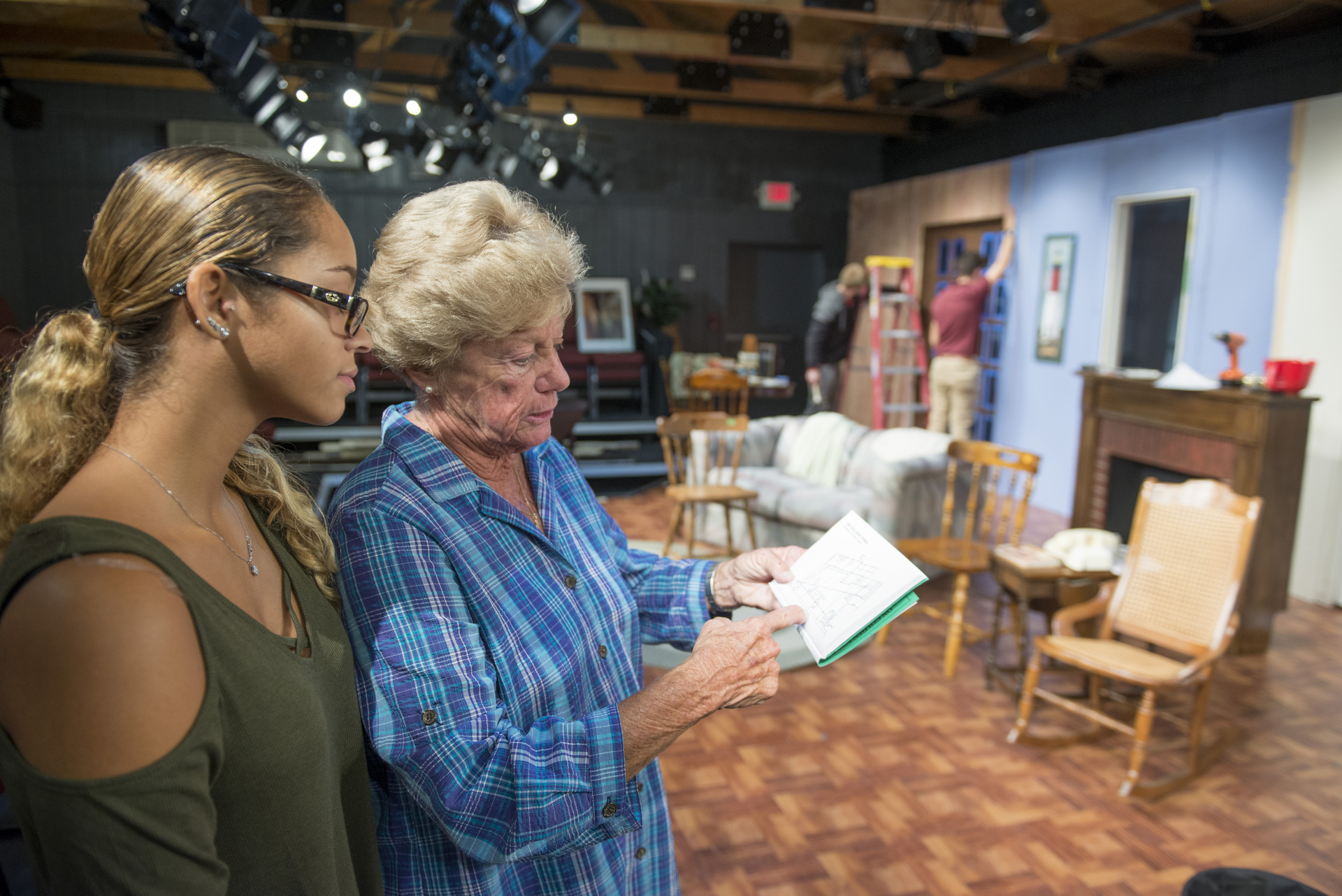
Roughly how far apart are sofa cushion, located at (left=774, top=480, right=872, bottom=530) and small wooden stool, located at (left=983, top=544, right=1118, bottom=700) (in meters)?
1.26

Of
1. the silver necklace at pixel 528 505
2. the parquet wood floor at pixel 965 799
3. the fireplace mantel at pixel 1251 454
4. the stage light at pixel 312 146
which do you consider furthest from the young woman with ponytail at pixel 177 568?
the stage light at pixel 312 146

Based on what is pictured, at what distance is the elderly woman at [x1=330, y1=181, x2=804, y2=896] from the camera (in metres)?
1.01

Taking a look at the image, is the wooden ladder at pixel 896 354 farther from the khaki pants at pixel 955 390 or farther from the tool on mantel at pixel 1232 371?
the tool on mantel at pixel 1232 371

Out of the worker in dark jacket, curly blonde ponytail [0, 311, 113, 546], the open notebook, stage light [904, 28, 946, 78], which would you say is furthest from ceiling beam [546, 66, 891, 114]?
curly blonde ponytail [0, 311, 113, 546]

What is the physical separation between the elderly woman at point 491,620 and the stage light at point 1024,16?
16.9 feet

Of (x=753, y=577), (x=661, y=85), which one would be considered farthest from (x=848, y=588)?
(x=661, y=85)

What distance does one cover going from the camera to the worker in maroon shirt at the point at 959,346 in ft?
24.0

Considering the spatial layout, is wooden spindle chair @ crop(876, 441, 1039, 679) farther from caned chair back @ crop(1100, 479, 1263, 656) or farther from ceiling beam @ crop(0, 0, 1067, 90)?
ceiling beam @ crop(0, 0, 1067, 90)

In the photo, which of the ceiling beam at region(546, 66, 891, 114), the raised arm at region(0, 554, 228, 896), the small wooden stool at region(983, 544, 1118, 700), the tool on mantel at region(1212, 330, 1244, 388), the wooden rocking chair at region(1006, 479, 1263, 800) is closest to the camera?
the raised arm at region(0, 554, 228, 896)

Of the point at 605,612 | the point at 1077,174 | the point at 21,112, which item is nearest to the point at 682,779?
the point at 605,612

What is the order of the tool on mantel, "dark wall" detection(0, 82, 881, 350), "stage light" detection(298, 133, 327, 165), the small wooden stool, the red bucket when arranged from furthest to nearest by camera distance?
1. "dark wall" detection(0, 82, 881, 350)
2. "stage light" detection(298, 133, 327, 165)
3. the tool on mantel
4. the red bucket
5. the small wooden stool

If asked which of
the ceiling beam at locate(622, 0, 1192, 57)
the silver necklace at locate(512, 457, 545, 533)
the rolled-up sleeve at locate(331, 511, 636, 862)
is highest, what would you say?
the ceiling beam at locate(622, 0, 1192, 57)

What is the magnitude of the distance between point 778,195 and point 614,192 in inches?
84.4

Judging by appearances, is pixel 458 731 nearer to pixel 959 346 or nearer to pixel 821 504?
pixel 821 504
